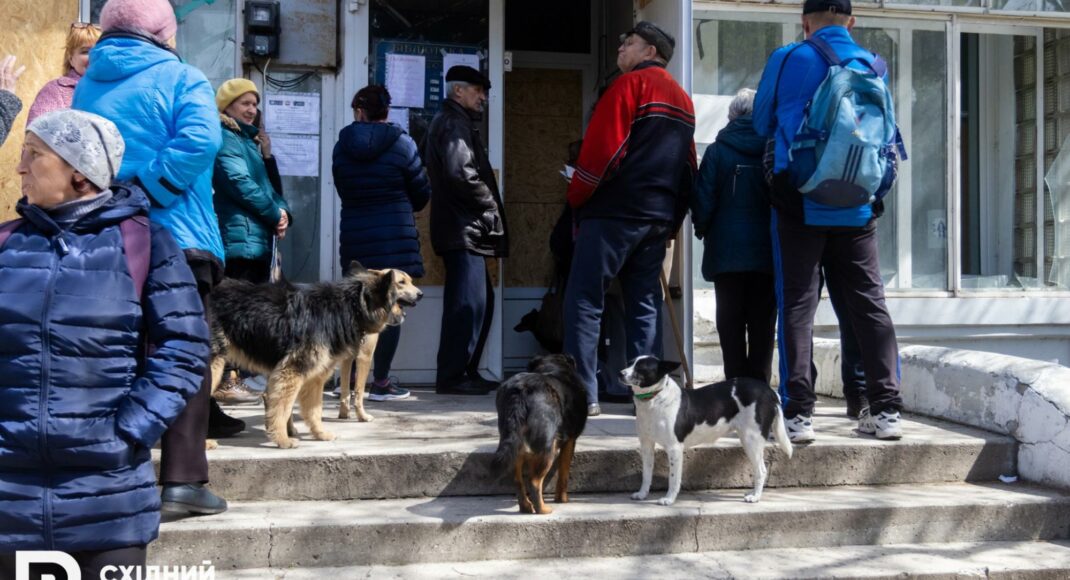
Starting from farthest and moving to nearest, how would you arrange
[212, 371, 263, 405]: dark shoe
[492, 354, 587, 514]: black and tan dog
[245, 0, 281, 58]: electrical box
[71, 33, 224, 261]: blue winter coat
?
[245, 0, 281, 58]: electrical box → [212, 371, 263, 405]: dark shoe → [492, 354, 587, 514]: black and tan dog → [71, 33, 224, 261]: blue winter coat

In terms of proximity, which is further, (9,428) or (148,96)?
(148,96)

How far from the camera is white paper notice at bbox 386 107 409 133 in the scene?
302 inches

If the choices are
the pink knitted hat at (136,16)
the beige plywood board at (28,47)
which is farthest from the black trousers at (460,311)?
the pink knitted hat at (136,16)

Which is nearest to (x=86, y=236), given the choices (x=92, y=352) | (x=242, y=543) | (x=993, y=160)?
(x=92, y=352)

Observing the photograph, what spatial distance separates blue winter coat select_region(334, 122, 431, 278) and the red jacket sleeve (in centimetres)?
126

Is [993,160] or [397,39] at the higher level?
[397,39]

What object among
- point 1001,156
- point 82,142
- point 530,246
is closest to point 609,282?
point 530,246

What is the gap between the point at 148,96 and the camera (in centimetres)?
425

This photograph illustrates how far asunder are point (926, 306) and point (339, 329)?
500 centimetres

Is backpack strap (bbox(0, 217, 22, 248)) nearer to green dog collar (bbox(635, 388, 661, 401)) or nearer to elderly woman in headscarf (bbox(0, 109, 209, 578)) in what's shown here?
elderly woman in headscarf (bbox(0, 109, 209, 578))

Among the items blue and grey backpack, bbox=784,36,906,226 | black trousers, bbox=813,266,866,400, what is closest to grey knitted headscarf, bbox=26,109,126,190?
blue and grey backpack, bbox=784,36,906,226

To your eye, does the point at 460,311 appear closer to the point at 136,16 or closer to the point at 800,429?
the point at 800,429

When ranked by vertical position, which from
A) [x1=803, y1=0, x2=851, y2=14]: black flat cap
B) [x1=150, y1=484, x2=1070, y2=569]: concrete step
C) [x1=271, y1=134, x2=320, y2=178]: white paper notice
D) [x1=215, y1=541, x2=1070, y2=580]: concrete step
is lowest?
[x1=215, y1=541, x2=1070, y2=580]: concrete step

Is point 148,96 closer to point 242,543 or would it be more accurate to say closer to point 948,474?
point 242,543
